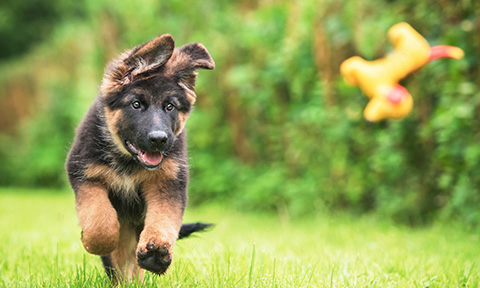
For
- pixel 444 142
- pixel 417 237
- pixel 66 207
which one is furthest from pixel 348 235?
pixel 66 207

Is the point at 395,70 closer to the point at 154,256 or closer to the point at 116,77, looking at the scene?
the point at 116,77

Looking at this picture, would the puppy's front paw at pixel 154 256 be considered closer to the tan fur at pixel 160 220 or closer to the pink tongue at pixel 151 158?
the tan fur at pixel 160 220

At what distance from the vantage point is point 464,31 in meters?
5.92

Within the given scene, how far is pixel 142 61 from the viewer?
344cm

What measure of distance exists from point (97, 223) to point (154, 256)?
40 centimetres

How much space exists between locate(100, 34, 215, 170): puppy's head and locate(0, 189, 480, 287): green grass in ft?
2.58

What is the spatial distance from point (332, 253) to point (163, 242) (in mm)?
1951

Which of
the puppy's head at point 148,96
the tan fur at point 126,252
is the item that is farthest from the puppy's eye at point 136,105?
the tan fur at point 126,252

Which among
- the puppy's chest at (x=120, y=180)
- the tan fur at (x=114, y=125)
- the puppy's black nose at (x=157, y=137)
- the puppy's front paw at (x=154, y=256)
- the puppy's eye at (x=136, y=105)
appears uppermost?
the puppy's eye at (x=136, y=105)

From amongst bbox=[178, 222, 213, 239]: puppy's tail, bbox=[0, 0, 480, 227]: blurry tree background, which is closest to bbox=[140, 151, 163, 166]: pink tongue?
bbox=[178, 222, 213, 239]: puppy's tail

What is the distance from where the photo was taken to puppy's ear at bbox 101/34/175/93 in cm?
341

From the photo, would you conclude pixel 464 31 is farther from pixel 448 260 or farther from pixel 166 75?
pixel 166 75

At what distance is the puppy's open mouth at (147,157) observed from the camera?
3275 mm

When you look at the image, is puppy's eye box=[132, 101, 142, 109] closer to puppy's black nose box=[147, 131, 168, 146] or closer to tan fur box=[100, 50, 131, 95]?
tan fur box=[100, 50, 131, 95]
